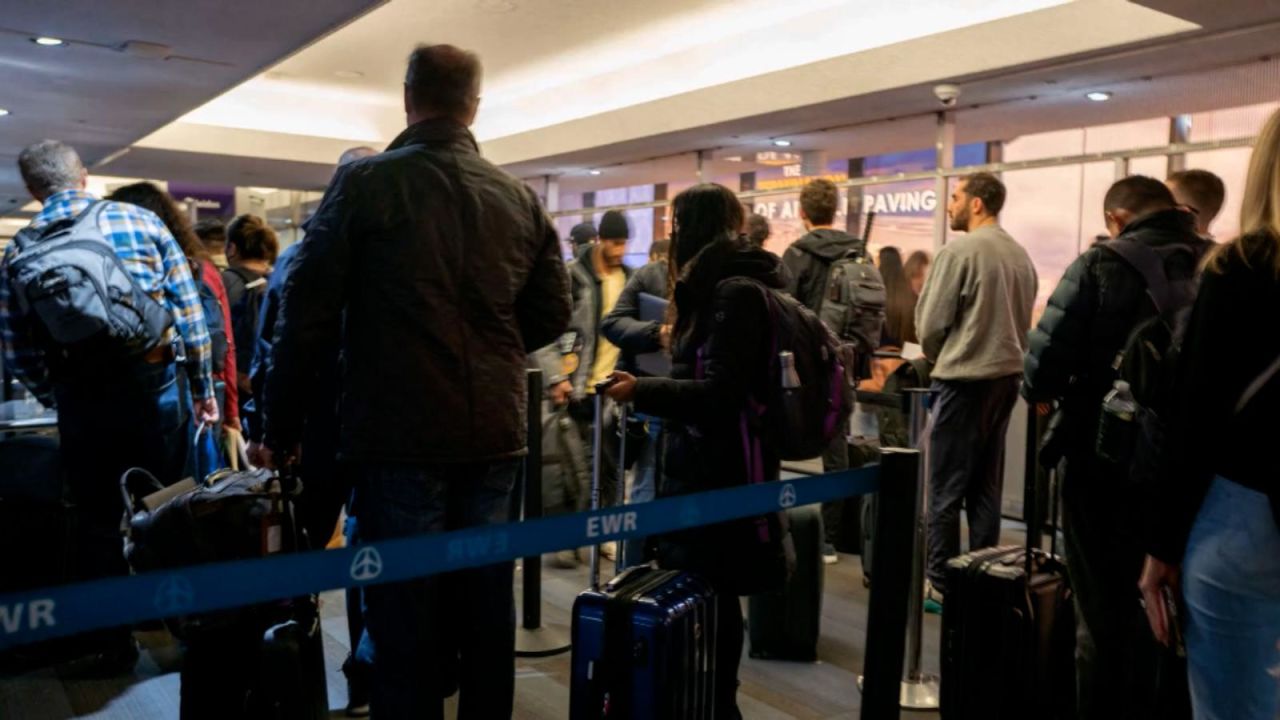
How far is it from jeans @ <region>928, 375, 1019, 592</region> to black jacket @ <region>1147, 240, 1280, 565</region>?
281 centimetres

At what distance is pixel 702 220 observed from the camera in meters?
2.91

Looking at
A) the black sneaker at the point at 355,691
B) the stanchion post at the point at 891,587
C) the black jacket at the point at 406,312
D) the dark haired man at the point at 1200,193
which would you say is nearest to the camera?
the black jacket at the point at 406,312

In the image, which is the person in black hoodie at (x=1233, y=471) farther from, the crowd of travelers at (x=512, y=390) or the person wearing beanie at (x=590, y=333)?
the person wearing beanie at (x=590, y=333)

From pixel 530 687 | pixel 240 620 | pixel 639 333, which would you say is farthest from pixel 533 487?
pixel 240 620

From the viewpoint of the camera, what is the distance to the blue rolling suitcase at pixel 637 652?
99.2 inches

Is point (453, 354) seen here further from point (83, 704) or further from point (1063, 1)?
point (1063, 1)

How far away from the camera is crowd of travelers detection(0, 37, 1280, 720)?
5.88ft

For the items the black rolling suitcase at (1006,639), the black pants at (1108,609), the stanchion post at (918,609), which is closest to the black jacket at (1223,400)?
the black rolling suitcase at (1006,639)

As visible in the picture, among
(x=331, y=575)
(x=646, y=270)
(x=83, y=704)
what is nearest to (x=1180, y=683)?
(x=331, y=575)

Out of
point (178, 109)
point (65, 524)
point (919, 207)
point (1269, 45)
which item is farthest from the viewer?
point (178, 109)

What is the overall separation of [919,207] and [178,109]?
5.77 meters

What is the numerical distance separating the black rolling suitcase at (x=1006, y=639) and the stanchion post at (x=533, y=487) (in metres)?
1.61

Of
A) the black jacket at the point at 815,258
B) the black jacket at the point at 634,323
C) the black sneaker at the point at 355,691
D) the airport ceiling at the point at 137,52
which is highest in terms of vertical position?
the airport ceiling at the point at 137,52

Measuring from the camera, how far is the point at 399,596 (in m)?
2.32
